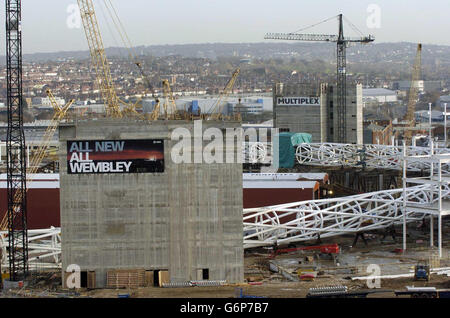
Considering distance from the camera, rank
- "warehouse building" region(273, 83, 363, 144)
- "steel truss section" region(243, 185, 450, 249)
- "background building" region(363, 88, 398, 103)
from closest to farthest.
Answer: "steel truss section" region(243, 185, 450, 249) < "warehouse building" region(273, 83, 363, 144) < "background building" region(363, 88, 398, 103)

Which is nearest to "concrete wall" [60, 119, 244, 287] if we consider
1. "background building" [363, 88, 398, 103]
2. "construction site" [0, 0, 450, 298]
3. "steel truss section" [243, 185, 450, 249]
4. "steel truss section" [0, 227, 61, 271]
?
"construction site" [0, 0, 450, 298]

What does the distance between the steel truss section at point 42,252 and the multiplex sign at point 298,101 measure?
39263 millimetres

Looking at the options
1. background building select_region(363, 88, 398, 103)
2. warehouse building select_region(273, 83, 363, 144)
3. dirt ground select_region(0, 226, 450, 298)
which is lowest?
dirt ground select_region(0, 226, 450, 298)

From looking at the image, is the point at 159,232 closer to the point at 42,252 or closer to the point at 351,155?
the point at 42,252

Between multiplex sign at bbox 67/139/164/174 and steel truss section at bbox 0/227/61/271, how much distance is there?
5197 mm

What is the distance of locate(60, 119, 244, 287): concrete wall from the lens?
32375 mm

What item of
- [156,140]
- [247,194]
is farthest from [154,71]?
[156,140]

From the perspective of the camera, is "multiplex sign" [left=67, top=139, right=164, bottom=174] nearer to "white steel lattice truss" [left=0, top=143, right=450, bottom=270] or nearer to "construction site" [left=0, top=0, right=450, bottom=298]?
"construction site" [left=0, top=0, right=450, bottom=298]

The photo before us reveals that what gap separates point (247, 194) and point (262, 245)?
208 inches

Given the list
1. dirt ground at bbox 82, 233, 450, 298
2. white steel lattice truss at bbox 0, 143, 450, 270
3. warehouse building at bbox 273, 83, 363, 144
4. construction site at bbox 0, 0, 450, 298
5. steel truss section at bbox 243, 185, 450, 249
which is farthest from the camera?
warehouse building at bbox 273, 83, 363, 144

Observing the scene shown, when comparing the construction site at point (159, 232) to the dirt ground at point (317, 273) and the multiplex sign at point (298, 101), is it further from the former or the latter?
Answer: the multiplex sign at point (298, 101)

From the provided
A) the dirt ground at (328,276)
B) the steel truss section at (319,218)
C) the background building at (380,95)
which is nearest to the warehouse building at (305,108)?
the steel truss section at (319,218)

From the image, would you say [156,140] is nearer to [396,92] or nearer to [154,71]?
[154,71]

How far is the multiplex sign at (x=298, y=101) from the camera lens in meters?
75.1
